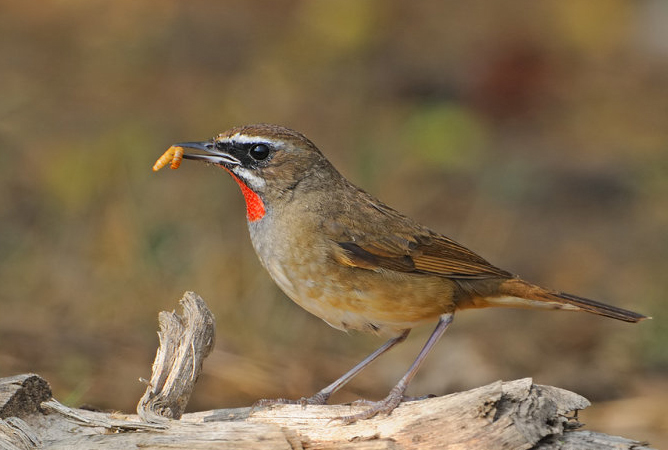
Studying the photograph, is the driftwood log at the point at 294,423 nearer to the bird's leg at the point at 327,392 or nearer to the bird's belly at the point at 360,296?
the bird's leg at the point at 327,392

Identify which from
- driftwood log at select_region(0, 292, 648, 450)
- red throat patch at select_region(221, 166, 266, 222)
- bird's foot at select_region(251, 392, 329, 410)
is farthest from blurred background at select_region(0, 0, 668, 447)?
red throat patch at select_region(221, 166, 266, 222)

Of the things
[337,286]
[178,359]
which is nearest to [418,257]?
[337,286]

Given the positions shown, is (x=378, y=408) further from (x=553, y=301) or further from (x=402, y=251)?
(x=553, y=301)

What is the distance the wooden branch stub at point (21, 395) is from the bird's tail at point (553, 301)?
255 cm

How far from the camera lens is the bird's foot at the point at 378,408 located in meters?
4.55

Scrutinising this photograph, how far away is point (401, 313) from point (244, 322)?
9.07ft

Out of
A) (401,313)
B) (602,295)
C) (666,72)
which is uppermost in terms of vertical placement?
(666,72)

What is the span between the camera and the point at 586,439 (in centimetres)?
425

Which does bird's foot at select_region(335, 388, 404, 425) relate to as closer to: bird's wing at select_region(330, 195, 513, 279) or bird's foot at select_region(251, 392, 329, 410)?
bird's foot at select_region(251, 392, 329, 410)

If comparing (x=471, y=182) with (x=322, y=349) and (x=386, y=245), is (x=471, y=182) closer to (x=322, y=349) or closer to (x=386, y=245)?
→ (x=322, y=349)

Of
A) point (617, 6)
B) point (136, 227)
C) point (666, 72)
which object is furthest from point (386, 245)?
point (617, 6)

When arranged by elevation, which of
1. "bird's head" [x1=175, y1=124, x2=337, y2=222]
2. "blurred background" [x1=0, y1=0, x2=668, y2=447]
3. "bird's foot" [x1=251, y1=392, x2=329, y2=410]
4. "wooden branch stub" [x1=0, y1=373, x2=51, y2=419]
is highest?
"blurred background" [x1=0, y1=0, x2=668, y2=447]

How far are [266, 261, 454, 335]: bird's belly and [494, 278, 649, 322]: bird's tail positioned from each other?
505 millimetres

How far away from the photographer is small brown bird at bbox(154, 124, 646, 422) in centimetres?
504
